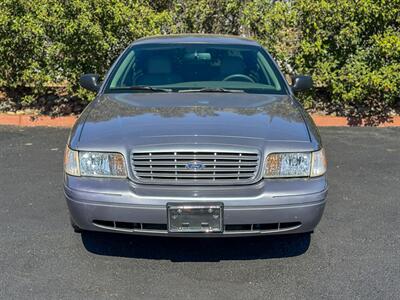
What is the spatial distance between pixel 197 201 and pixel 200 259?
723 millimetres

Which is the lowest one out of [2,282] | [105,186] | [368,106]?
[368,106]

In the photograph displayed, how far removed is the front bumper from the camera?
10.5ft

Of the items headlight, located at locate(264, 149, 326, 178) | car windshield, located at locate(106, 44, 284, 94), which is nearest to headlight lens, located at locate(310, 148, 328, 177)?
headlight, located at locate(264, 149, 326, 178)

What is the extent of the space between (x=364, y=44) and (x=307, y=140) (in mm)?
5112

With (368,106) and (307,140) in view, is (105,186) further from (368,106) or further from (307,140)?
(368,106)

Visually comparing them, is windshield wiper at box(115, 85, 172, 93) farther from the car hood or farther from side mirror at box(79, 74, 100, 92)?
side mirror at box(79, 74, 100, 92)

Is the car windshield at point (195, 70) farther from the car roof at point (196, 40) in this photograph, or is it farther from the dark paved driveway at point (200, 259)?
the dark paved driveway at point (200, 259)

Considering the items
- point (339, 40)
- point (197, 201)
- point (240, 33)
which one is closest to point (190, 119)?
point (197, 201)

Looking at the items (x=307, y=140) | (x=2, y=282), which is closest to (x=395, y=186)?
(x=307, y=140)

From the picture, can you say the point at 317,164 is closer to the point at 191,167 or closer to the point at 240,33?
the point at 191,167

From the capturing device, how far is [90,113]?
3871 millimetres

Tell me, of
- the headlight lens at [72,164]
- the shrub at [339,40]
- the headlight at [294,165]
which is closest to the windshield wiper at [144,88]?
the headlight lens at [72,164]

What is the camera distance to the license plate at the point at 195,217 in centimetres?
318

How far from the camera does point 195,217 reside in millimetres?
3193
